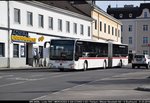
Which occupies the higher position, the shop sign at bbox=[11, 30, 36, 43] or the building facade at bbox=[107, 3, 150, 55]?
the building facade at bbox=[107, 3, 150, 55]

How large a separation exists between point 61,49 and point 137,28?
231 ft

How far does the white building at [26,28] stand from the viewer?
40156mm

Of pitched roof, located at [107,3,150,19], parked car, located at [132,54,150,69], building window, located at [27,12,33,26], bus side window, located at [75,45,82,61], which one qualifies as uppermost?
pitched roof, located at [107,3,150,19]

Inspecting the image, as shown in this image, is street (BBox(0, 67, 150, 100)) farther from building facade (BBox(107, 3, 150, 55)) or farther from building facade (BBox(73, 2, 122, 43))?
building facade (BBox(107, 3, 150, 55))

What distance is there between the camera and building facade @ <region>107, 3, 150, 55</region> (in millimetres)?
100625

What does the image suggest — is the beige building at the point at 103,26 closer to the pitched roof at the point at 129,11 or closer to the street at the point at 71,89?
the pitched roof at the point at 129,11

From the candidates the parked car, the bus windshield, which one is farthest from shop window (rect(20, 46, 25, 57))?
the parked car

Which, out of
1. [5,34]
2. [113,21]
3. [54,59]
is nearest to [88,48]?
[54,59]

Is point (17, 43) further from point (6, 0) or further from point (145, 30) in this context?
point (145, 30)

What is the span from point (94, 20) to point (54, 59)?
115ft

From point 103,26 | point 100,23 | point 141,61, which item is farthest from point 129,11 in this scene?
point 141,61

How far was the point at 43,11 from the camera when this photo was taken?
4894 centimetres

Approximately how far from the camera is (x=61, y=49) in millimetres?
33125

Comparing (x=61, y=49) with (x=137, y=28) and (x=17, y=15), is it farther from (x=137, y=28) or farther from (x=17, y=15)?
(x=137, y=28)
